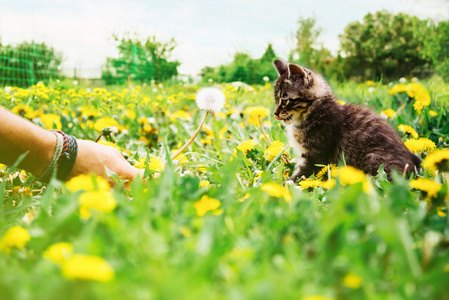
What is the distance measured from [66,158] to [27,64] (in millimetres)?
6350

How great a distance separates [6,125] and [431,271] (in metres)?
1.27

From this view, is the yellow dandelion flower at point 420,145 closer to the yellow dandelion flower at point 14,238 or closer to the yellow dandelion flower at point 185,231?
the yellow dandelion flower at point 185,231

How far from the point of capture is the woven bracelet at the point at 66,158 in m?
1.39

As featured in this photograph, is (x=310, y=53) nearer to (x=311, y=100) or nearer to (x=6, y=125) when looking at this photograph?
(x=311, y=100)

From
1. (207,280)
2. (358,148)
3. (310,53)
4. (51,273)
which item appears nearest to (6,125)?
(51,273)

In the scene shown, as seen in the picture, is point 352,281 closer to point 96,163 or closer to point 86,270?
point 86,270

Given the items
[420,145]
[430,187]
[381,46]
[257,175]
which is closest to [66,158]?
[257,175]

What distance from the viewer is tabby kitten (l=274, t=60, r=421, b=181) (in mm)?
1790

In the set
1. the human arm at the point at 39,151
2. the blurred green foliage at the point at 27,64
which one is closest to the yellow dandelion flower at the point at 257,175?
the human arm at the point at 39,151

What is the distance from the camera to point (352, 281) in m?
0.60

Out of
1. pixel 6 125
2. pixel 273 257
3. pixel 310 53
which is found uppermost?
pixel 310 53

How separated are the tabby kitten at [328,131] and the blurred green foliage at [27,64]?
479 centimetres

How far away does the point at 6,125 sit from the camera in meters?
1.19

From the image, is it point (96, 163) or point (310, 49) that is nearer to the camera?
point (96, 163)
